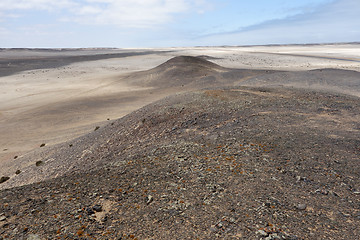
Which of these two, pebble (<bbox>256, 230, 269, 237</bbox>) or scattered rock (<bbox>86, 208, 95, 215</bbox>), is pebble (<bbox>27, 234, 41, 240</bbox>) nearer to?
scattered rock (<bbox>86, 208, 95, 215</bbox>)

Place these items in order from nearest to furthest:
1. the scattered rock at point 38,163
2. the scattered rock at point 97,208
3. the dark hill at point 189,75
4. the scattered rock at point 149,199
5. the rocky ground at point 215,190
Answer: the rocky ground at point 215,190, the scattered rock at point 97,208, the scattered rock at point 149,199, the scattered rock at point 38,163, the dark hill at point 189,75

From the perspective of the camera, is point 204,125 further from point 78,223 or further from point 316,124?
point 78,223

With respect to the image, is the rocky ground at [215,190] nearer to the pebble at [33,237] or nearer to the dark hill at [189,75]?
the pebble at [33,237]

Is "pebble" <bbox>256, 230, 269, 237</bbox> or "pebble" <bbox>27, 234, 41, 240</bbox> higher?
"pebble" <bbox>27, 234, 41, 240</bbox>

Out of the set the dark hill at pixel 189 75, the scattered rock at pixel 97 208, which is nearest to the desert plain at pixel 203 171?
the scattered rock at pixel 97 208

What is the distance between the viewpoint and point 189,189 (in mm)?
6363

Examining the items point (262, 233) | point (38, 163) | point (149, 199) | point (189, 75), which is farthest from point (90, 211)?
point (189, 75)

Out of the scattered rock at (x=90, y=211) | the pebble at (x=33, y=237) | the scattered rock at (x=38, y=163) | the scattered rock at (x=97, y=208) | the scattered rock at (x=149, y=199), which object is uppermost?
the pebble at (x=33, y=237)

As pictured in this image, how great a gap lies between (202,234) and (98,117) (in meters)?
21.2

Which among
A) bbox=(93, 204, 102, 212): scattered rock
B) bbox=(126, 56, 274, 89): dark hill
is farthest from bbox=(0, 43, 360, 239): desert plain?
bbox=(126, 56, 274, 89): dark hill

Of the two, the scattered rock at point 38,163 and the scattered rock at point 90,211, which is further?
the scattered rock at point 38,163

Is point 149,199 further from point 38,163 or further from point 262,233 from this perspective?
point 38,163

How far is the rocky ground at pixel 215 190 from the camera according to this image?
4977mm

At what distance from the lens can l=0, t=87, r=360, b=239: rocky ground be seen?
196 inches
